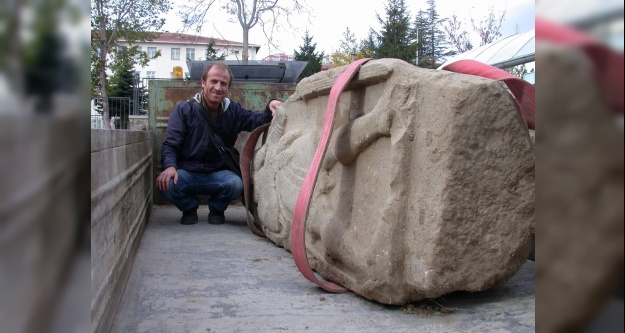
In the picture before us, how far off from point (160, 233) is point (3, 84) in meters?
3.44

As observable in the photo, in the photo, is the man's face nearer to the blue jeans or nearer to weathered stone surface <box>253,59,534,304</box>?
the blue jeans

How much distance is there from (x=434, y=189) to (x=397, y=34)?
13938mm

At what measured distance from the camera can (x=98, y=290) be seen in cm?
159

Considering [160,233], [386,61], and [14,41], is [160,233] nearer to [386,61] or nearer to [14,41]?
[386,61]

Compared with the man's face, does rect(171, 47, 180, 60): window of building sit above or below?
above

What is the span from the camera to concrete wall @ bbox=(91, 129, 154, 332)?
151 cm

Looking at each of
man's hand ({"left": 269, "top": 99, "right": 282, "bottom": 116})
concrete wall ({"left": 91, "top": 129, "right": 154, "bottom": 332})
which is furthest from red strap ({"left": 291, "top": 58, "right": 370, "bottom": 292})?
man's hand ({"left": 269, "top": 99, "right": 282, "bottom": 116})

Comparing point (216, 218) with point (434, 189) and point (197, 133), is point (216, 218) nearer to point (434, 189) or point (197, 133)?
point (197, 133)

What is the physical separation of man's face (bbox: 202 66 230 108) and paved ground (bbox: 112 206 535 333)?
1.40 meters

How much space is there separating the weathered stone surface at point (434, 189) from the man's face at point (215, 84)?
1789 millimetres

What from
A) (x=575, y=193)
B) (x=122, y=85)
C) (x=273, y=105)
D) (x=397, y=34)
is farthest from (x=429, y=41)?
(x=575, y=193)

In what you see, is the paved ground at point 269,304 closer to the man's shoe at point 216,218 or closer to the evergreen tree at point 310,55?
the man's shoe at point 216,218

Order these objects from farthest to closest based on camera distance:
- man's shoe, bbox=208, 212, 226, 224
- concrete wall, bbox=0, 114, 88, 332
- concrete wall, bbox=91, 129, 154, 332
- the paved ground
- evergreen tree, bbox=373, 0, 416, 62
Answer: evergreen tree, bbox=373, 0, 416, 62 < man's shoe, bbox=208, 212, 226, 224 < the paved ground < concrete wall, bbox=91, 129, 154, 332 < concrete wall, bbox=0, 114, 88, 332

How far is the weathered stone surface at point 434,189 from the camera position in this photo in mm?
1905
